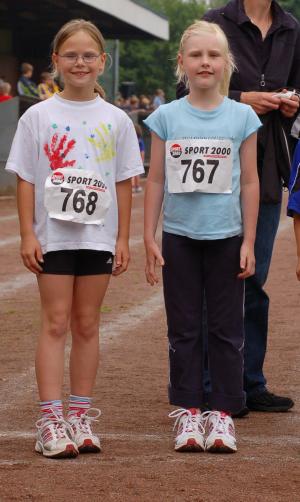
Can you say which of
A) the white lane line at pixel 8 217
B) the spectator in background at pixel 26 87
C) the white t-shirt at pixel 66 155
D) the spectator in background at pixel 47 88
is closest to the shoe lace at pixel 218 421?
Answer: the white t-shirt at pixel 66 155

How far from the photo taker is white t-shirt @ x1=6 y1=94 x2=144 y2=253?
18.4ft

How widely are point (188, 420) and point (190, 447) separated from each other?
22cm

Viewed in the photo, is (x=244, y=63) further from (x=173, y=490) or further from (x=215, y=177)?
(x=173, y=490)

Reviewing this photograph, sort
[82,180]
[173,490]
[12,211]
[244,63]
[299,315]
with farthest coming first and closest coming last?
[12,211], [299,315], [244,63], [82,180], [173,490]

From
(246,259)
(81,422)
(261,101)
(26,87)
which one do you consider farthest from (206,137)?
(26,87)

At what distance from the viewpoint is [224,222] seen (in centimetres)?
582

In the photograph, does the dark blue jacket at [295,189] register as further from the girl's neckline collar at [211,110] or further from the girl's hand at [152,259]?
the girl's hand at [152,259]

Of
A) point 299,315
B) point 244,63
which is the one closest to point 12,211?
point 299,315

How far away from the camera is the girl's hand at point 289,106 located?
20.8 feet

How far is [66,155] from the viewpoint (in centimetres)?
560

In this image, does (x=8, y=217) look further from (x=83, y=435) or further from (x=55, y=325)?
(x=83, y=435)

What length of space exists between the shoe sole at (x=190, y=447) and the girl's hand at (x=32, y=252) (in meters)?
0.97

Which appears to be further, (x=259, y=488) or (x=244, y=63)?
(x=244, y=63)

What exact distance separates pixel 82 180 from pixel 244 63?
133 cm
